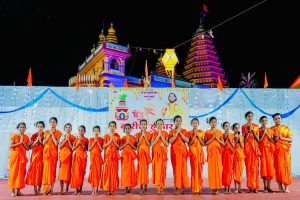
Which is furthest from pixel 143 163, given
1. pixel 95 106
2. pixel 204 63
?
pixel 204 63

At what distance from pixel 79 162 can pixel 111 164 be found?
0.58 meters

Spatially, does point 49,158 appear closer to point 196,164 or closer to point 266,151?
point 196,164

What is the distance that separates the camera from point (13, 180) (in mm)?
5219

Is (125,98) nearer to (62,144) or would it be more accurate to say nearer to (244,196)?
(62,144)

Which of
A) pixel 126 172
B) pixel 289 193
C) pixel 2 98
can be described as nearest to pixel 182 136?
pixel 126 172

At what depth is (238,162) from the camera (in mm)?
5598

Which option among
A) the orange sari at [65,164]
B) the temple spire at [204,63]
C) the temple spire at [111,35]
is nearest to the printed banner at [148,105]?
the orange sari at [65,164]

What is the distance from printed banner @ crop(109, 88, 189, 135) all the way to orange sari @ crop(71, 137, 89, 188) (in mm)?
1931

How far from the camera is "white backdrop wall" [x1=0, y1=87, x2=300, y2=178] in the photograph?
7371 millimetres

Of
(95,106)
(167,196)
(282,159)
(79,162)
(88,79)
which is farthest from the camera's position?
A: (88,79)

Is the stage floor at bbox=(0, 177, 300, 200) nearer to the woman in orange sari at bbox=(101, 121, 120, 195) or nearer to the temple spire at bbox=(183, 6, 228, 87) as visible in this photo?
the woman in orange sari at bbox=(101, 121, 120, 195)

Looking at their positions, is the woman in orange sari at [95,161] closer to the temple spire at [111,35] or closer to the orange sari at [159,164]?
the orange sari at [159,164]

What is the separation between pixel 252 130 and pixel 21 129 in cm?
419

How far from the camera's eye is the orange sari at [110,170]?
5.41 metres
